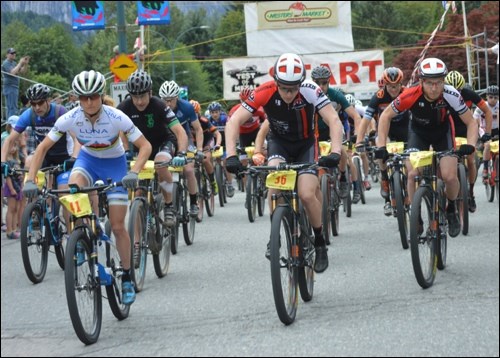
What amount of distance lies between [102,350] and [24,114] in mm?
3955

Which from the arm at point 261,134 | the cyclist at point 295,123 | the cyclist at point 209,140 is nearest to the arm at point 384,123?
the arm at point 261,134

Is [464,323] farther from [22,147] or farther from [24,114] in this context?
[22,147]

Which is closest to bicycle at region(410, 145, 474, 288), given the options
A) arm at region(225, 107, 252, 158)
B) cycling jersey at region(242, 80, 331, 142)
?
cycling jersey at region(242, 80, 331, 142)

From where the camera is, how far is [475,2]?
6731 centimetres

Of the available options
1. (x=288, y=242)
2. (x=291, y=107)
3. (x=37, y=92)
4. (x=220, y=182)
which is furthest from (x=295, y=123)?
(x=220, y=182)

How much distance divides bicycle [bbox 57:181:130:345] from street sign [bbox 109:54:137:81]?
793mm

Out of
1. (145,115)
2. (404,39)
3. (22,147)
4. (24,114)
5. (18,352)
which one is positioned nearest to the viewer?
(18,352)

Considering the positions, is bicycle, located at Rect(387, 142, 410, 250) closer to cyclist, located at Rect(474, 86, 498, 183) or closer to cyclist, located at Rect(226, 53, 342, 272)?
cyclist, located at Rect(226, 53, 342, 272)

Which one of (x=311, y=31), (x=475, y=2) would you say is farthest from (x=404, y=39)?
(x=311, y=31)

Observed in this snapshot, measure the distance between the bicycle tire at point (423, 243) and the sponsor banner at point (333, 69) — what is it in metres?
1.71

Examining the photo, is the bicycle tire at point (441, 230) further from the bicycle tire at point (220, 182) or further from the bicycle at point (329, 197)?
the bicycle tire at point (220, 182)

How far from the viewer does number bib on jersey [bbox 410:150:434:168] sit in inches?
342

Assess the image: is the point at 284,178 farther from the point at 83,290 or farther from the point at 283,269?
the point at 83,290

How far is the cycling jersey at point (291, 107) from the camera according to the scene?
800 centimetres
